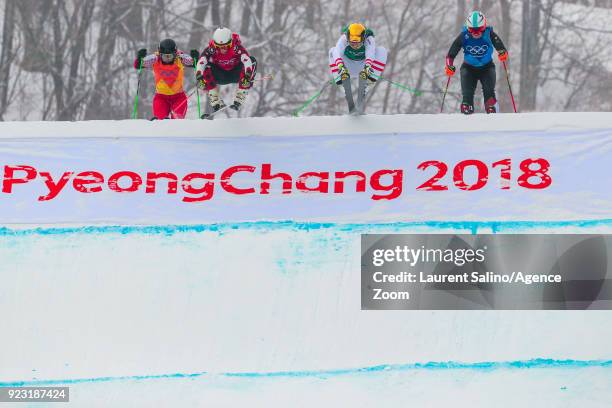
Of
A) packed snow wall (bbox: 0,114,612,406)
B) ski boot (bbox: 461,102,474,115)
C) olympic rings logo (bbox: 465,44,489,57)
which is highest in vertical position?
olympic rings logo (bbox: 465,44,489,57)

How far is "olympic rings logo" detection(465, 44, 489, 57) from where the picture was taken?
9.25m

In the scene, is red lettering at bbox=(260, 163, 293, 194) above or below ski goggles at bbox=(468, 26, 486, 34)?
below

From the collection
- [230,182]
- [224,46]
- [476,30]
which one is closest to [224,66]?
[224,46]

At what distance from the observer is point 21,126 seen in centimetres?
907

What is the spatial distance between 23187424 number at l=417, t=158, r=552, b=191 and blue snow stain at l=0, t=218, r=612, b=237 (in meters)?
0.30

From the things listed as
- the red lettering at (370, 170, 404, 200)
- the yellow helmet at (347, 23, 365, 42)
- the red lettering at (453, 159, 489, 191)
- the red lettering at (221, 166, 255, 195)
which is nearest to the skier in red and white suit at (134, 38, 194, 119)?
the red lettering at (221, 166, 255, 195)

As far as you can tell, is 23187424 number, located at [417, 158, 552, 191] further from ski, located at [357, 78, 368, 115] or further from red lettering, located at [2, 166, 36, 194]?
→ red lettering, located at [2, 166, 36, 194]

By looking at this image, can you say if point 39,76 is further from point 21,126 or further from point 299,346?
point 299,346

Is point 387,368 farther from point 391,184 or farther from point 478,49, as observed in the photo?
point 478,49

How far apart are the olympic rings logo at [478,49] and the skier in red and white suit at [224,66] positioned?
190 centimetres

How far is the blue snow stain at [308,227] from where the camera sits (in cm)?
854

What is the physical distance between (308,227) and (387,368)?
131 centimetres

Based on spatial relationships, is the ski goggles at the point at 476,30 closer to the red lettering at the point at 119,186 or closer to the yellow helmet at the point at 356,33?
the yellow helmet at the point at 356,33

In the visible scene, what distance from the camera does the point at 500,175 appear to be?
8.64 metres
